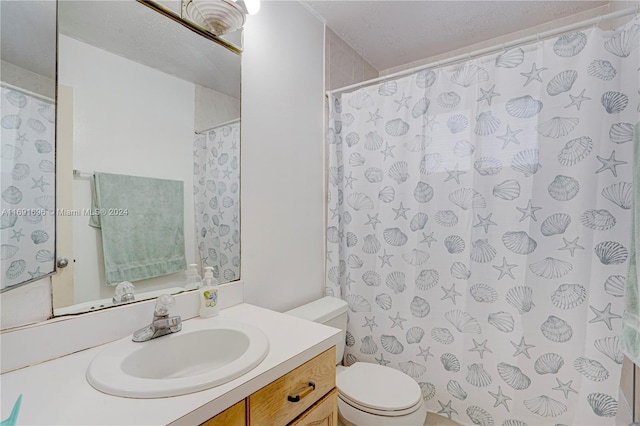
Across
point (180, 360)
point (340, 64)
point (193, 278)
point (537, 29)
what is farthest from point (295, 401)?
point (537, 29)

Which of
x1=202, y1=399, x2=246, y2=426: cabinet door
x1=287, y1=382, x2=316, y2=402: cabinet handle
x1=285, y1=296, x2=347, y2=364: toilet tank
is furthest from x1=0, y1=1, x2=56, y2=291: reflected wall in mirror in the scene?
x1=285, y1=296, x2=347, y2=364: toilet tank

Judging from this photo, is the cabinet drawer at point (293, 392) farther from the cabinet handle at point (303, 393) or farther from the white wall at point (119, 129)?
the white wall at point (119, 129)

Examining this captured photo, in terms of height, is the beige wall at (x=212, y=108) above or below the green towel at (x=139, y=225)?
above

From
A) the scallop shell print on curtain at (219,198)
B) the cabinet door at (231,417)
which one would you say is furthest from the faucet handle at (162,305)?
the cabinet door at (231,417)

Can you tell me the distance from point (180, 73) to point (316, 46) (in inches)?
39.3

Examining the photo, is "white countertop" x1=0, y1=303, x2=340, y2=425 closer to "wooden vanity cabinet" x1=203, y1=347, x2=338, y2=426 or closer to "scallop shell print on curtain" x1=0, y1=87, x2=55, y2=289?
"wooden vanity cabinet" x1=203, y1=347, x2=338, y2=426

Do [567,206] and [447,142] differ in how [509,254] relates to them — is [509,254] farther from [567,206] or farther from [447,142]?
[447,142]

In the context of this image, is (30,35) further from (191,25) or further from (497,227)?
(497,227)

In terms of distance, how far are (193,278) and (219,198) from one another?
1.18ft

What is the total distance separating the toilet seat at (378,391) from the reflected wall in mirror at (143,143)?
78 cm

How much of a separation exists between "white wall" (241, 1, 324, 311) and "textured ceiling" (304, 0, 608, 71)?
211 millimetres

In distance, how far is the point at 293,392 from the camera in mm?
885

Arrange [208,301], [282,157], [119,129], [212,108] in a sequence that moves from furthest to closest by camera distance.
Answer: [282,157] < [212,108] < [208,301] < [119,129]

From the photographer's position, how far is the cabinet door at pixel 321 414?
3.02 feet
